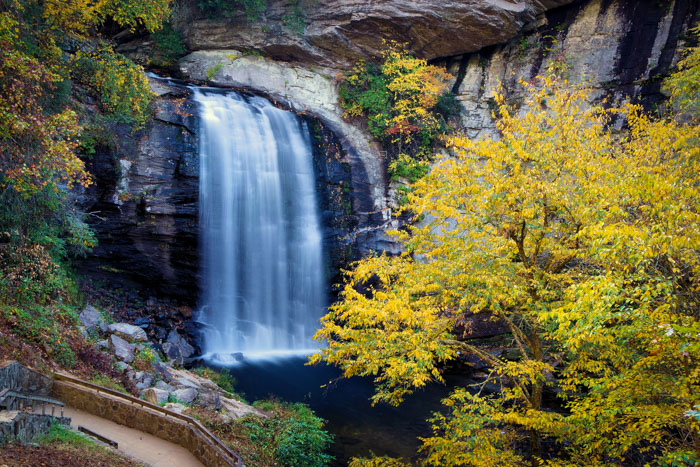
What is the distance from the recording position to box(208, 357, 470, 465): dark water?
11.3 metres

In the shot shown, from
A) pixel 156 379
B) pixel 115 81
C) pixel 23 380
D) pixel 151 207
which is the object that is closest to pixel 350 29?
pixel 115 81

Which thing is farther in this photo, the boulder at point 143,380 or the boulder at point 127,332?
the boulder at point 127,332

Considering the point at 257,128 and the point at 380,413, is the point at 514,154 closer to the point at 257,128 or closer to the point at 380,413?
the point at 380,413

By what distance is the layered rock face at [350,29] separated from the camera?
22062mm

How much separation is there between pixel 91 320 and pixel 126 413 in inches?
171

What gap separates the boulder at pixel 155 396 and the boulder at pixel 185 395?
0.35 m

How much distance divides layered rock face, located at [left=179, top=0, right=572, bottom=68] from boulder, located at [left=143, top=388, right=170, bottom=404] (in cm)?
1947

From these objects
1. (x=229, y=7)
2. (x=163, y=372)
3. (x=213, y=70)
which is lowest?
(x=163, y=372)

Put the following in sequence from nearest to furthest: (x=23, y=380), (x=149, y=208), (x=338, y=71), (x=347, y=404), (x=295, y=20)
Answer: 1. (x=23, y=380)
2. (x=347, y=404)
3. (x=149, y=208)
4. (x=295, y=20)
5. (x=338, y=71)

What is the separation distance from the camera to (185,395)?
10.4m

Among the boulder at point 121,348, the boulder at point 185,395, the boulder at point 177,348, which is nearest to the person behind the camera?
the boulder at point 185,395

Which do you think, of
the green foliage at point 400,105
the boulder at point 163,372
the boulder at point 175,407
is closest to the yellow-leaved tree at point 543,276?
the boulder at point 175,407

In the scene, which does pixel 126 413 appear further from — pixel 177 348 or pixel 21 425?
pixel 177 348

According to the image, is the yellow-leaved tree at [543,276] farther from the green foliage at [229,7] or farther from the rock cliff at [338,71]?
the green foliage at [229,7]
